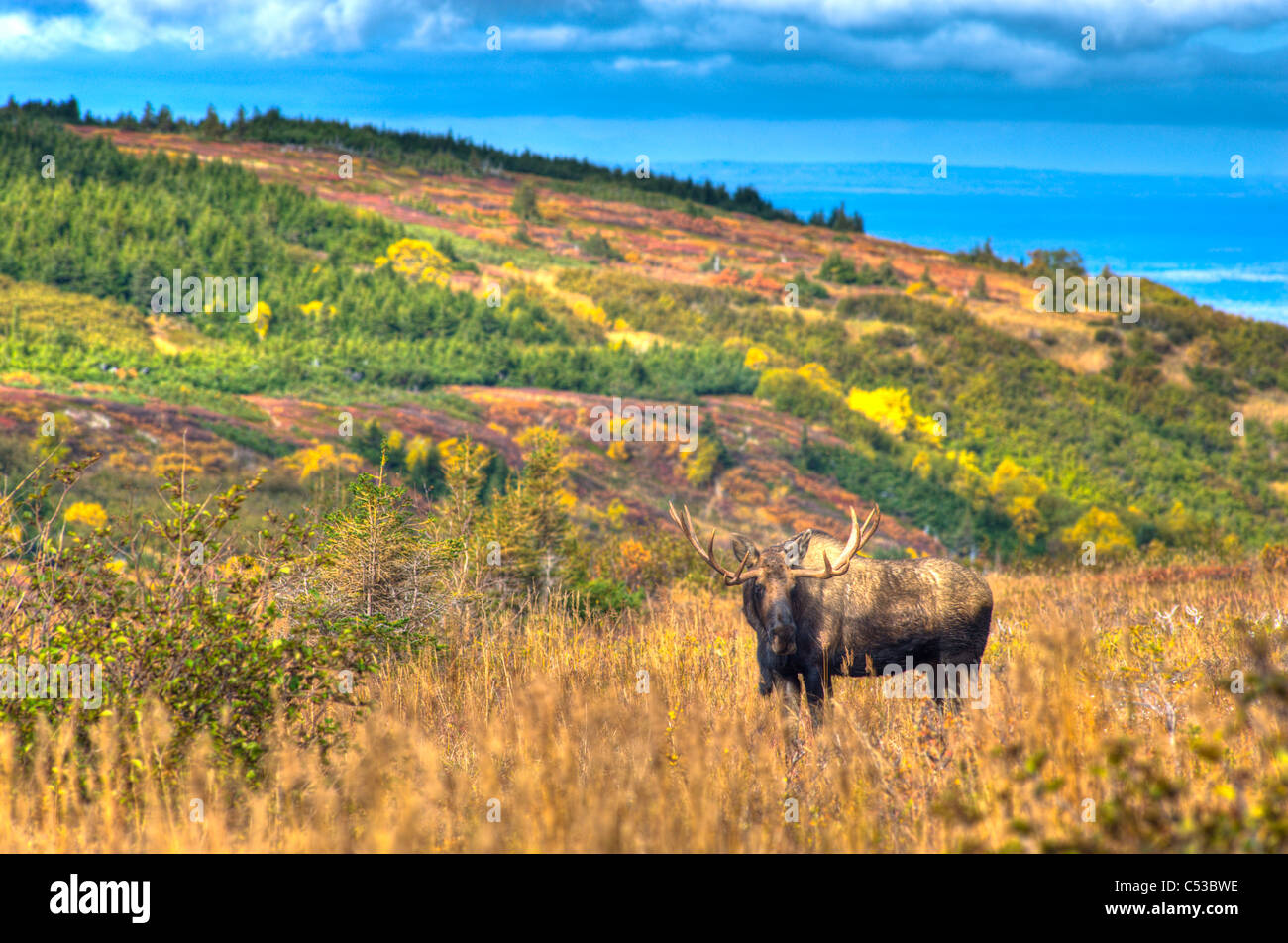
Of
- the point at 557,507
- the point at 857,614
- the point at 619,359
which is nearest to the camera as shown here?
the point at 857,614

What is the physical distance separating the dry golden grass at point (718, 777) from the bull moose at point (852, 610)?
276 millimetres

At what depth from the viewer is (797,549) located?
22.6 feet

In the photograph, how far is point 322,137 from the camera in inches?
2601

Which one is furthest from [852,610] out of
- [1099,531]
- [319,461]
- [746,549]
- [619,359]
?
[619,359]

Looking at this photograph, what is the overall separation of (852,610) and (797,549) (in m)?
0.49

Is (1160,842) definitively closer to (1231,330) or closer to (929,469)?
(929,469)

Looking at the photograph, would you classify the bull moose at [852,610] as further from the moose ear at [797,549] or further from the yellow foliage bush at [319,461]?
the yellow foliage bush at [319,461]

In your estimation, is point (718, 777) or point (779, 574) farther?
point (779, 574)

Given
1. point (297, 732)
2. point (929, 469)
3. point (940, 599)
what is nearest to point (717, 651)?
point (940, 599)

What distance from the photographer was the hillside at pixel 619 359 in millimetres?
27125

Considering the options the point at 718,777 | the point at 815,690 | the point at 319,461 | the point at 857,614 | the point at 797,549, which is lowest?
the point at 718,777

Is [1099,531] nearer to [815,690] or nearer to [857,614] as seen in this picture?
[857,614]

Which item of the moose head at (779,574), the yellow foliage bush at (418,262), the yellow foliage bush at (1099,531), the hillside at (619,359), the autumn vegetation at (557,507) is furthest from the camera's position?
the yellow foliage bush at (418,262)

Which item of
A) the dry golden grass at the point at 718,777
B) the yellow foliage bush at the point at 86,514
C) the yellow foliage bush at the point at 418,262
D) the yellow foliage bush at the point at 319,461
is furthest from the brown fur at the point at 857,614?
the yellow foliage bush at the point at 418,262
